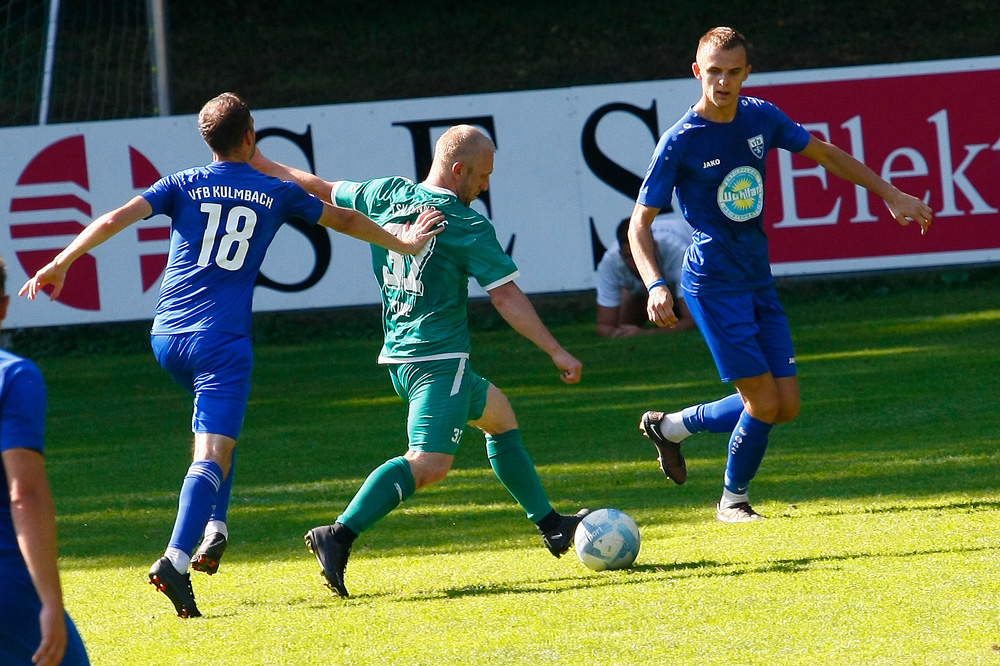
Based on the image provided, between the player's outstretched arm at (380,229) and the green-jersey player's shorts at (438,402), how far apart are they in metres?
0.49

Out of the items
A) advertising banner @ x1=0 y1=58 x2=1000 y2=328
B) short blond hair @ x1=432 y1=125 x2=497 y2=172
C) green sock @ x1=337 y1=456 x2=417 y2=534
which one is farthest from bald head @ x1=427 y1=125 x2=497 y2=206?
advertising banner @ x1=0 y1=58 x2=1000 y2=328

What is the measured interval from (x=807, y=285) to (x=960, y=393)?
6538 millimetres

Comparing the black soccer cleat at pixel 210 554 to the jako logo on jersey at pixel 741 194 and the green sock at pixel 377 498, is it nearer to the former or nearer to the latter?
the green sock at pixel 377 498

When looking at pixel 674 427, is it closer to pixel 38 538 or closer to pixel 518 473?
pixel 518 473

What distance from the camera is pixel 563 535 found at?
595cm

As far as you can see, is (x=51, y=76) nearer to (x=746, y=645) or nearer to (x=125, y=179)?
(x=125, y=179)

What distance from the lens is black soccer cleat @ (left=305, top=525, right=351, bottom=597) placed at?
212 inches

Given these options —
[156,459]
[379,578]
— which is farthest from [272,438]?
[379,578]

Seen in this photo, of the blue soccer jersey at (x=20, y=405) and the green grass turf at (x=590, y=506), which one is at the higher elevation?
the blue soccer jersey at (x=20, y=405)

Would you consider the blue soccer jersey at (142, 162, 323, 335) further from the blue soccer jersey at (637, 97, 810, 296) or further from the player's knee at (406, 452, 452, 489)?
the blue soccer jersey at (637, 97, 810, 296)

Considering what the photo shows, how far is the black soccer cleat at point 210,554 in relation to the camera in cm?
540

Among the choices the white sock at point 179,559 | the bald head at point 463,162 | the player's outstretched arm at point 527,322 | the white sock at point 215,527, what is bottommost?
the white sock at point 215,527

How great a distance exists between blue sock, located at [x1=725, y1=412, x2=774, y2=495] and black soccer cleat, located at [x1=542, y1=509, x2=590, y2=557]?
3.06 feet

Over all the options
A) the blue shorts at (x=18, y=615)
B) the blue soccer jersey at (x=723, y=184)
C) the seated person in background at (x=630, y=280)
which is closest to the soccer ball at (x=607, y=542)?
the blue soccer jersey at (x=723, y=184)
